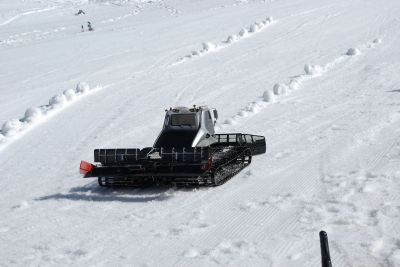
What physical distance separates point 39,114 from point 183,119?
28.4 ft

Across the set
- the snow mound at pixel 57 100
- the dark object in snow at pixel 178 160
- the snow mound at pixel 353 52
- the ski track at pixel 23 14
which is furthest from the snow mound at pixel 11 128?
the ski track at pixel 23 14

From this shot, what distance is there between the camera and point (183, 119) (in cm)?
1255

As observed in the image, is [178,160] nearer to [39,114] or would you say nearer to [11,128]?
[11,128]

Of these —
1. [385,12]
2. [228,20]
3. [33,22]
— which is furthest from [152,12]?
[385,12]

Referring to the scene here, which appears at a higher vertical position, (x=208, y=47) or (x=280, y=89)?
(x=208, y=47)

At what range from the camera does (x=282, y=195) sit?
10.2m

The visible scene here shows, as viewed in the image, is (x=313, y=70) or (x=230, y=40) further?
(x=230, y=40)

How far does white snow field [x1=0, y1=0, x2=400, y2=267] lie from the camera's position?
8.44 metres

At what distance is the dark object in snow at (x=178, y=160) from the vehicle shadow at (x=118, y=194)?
0.14 m

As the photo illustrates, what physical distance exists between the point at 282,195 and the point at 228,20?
34092 millimetres

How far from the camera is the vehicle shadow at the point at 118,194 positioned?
10789 mm

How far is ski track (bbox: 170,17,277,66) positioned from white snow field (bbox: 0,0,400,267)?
0.13m

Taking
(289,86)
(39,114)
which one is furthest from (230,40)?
(39,114)

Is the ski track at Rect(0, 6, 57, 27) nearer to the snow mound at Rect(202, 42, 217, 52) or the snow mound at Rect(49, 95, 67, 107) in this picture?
the snow mound at Rect(202, 42, 217, 52)
